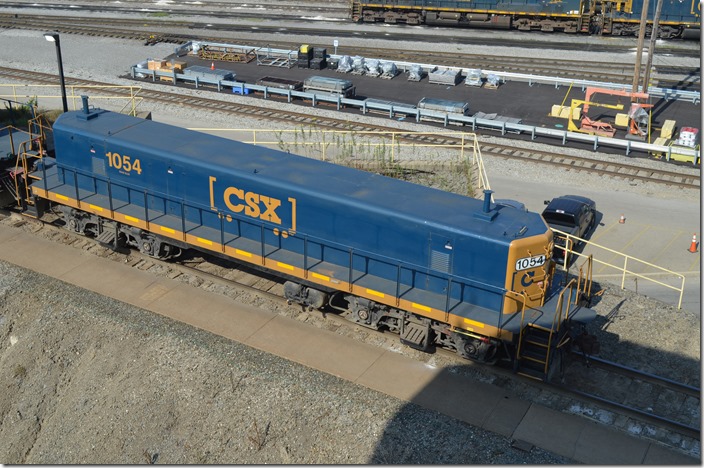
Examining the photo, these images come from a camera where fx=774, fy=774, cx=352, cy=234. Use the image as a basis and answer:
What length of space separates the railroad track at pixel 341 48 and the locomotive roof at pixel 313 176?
26.3 meters

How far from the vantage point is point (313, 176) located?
18.9 metres

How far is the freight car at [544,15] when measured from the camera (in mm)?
49375

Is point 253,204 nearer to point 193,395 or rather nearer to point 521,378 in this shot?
point 193,395

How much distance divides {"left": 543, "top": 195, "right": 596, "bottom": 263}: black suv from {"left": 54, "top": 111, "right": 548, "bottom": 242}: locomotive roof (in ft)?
22.5

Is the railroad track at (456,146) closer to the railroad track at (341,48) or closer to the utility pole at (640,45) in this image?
the utility pole at (640,45)

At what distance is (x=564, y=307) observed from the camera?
1702 centimetres

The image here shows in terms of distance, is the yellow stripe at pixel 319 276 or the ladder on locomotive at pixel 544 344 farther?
the yellow stripe at pixel 319 276

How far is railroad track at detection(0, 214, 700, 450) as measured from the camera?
15875 millimetres

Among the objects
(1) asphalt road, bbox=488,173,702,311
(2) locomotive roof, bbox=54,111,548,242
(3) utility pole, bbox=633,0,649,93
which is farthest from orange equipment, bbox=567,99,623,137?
(2) locomotive roof, bbox=54,111,548,242

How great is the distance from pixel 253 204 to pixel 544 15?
39.0 m

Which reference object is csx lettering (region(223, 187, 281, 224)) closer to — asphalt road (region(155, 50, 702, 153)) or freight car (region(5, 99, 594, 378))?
freight car (region(5, 99, 594, 378))

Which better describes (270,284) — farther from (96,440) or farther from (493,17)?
(493,17)

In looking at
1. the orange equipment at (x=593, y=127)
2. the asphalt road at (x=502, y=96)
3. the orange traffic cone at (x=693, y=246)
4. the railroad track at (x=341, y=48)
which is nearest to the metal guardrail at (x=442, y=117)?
the asphalt road at (x=502, y=96)

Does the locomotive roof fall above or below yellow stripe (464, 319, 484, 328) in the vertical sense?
above
